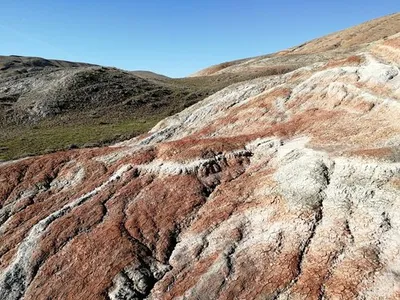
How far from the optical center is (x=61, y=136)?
84000 mm

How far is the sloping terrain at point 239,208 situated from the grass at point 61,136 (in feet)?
95.9

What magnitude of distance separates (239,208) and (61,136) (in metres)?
61.4

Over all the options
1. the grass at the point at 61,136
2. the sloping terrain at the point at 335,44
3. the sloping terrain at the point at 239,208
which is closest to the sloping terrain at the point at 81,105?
the grass at the point at 61,136

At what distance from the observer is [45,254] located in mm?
31609

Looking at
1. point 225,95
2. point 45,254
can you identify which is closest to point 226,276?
point 45,254

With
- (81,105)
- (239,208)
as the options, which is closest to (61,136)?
(81,105)

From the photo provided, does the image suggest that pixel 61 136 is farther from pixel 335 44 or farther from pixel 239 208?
pixel 335 44

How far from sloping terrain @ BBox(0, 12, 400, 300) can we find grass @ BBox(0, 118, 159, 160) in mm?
29230

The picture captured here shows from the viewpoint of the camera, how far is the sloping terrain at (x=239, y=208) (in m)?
23.5

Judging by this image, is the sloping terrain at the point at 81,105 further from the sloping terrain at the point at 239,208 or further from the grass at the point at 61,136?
the sloping terrain at the point at 239,208

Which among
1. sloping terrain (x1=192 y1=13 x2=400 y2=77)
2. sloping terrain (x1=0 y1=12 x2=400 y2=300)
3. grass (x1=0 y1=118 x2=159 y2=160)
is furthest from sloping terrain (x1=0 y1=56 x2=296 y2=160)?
sloping terrain (x1=0 y1=12 x2=400 y2=300)

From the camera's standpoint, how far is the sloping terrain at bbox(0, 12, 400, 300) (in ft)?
77.2

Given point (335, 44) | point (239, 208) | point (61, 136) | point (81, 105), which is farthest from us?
point (335, 44)

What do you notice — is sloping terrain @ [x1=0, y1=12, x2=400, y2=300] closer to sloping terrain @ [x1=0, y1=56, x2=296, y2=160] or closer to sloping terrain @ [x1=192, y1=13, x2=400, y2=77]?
sloping terrain @ [x1=0, y1=56, x2=296, y2=160]
